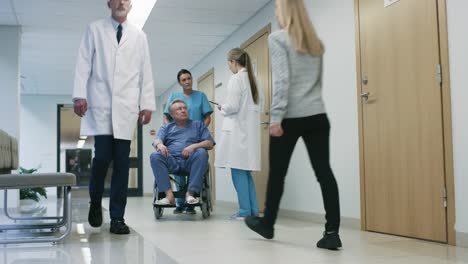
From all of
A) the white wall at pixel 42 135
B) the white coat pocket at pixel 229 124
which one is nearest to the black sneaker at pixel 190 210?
the white coat pocket at pixel 229 124

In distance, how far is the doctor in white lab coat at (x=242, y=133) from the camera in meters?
4.05

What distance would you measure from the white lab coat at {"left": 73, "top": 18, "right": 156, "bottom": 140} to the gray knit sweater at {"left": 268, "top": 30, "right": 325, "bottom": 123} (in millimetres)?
993

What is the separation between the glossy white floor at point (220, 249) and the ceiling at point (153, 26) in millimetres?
2894

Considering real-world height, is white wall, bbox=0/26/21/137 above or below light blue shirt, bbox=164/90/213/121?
above

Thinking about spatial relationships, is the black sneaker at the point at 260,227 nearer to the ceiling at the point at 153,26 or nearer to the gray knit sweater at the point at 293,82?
the gray knit sweater at the point at 293,82

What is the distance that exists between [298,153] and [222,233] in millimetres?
1553

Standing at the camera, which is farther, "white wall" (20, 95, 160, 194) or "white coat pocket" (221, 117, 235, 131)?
"white wall" (20, 95, 160, 194)

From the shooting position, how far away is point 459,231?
2543 mm

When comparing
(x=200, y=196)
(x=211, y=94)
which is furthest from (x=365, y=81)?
(x=211, y=94)

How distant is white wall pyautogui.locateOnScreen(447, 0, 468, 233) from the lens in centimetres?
253

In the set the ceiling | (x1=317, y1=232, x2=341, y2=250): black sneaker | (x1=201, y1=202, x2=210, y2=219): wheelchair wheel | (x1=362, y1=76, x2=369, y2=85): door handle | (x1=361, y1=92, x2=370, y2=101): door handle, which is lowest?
(x1=201, y1=202, x2=210, y2=219): wheelchair wheel

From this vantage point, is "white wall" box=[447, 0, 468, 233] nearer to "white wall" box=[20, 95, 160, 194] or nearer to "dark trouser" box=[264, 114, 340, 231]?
"dark trouser" box=[264, 114, 340, 231]

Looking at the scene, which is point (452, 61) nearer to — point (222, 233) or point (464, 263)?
point (464, 263)

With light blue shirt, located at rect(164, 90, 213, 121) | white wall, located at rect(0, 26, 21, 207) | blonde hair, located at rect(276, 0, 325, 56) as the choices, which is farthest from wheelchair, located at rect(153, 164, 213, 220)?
white wall, located at rect(0, 26, 21, 207)
